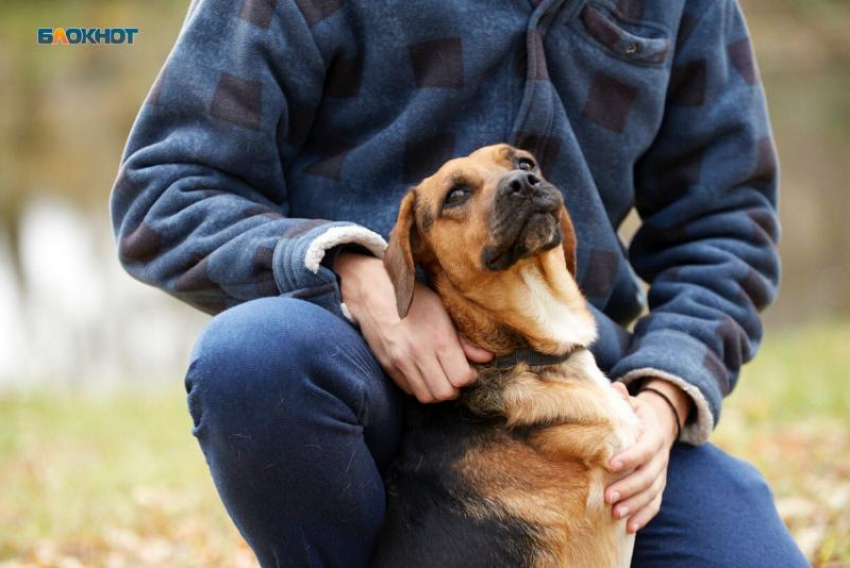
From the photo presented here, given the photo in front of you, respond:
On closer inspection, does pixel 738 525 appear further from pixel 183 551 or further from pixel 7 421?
pixel 7 421

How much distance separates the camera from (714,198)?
9.89 feet

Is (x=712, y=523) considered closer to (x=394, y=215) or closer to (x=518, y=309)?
(x=518, y=309)

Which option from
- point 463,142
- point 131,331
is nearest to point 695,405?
point 463,142

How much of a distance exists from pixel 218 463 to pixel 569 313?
982 mm

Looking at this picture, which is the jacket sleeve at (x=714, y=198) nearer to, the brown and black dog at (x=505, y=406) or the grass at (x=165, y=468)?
the brown and black dog at (x=505, y=406)

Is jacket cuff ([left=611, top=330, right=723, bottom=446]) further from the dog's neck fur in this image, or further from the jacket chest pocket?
the jacket chest pocket

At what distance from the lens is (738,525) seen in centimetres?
274

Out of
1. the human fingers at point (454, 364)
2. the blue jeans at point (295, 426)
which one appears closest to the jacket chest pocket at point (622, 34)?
the human fingers at point (454, 364)

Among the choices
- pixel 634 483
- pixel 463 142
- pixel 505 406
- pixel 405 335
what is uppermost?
pixel 463 142

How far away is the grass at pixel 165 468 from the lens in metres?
3.93

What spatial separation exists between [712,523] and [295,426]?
1.21 meters

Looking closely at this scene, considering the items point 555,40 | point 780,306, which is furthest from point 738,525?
point 780,306

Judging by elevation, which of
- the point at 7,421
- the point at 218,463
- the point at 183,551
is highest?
the point at 218,463

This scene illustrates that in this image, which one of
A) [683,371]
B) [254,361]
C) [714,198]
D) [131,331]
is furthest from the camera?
[131,331]
